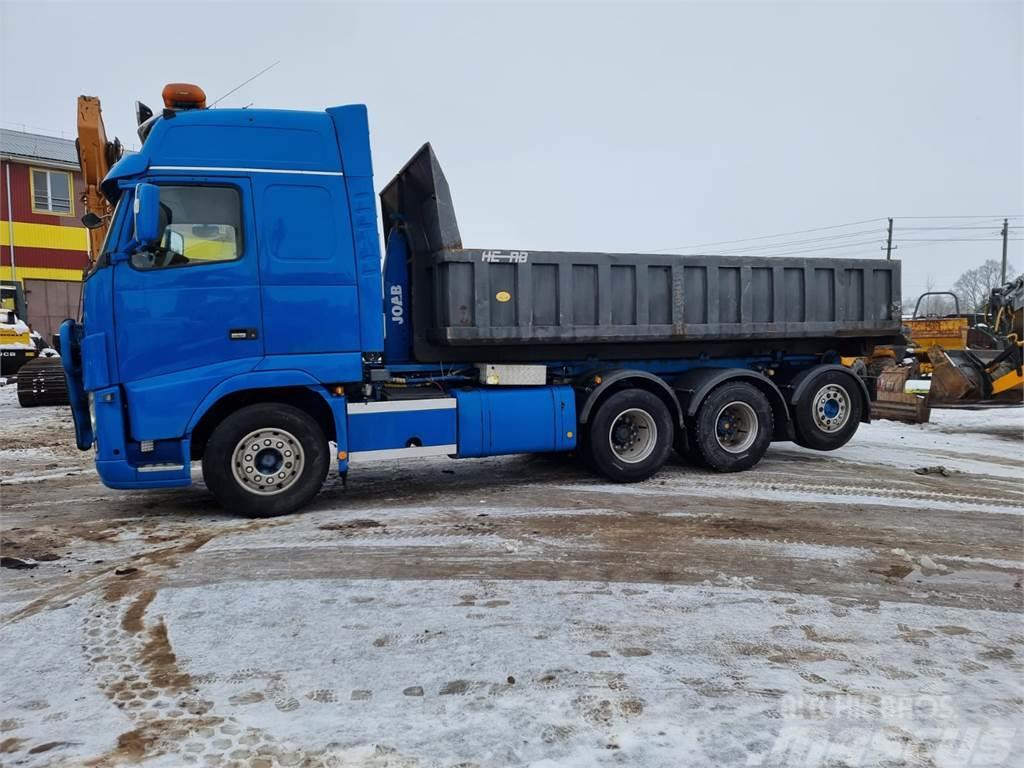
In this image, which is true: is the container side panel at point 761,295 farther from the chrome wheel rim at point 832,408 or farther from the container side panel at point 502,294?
the container side panel at point 502,294

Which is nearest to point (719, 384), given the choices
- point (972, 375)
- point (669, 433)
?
point (669, 433)

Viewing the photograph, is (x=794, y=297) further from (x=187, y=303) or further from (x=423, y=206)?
(x=187, y=303)

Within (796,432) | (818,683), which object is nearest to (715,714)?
(818,683)

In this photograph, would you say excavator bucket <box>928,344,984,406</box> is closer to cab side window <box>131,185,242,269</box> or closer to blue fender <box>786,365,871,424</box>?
blue fender <box>786,365,871,424</box>

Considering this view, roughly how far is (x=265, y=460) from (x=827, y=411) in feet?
21.4

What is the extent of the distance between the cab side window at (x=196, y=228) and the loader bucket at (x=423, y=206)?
72.0 inches

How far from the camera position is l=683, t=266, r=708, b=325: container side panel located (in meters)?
8.05

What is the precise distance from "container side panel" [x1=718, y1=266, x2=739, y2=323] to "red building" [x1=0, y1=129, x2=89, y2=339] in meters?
29.9

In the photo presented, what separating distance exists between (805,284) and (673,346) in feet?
5.66

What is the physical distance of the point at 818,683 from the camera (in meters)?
3.28

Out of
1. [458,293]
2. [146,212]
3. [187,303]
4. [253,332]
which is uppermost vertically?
[146,212]

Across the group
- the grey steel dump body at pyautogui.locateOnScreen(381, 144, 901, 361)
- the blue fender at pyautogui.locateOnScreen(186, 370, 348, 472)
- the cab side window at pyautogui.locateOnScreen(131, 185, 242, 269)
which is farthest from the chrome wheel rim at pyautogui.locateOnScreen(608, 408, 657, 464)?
the cab side window at pyautogui.locateOnScreen(131, 185, 242, 269)

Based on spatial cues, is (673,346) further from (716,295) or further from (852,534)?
(852,534)

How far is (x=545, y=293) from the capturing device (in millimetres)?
7477
